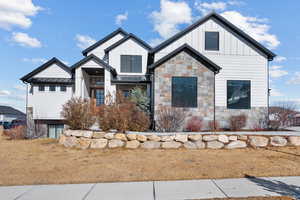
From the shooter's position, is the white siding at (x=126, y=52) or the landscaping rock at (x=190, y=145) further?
the white siding at (x=126, y=52)

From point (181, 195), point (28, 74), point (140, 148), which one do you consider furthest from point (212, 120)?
point (28, 74)

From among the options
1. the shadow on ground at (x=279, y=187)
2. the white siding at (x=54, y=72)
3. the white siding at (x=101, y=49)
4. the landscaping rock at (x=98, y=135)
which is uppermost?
the white siding at (x=101, y=49)

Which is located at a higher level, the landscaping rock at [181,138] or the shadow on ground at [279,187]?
the landscaping rock at [181,138]

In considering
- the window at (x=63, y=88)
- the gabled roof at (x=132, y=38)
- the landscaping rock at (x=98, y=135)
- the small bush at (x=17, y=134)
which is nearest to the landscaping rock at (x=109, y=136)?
the landscaping rock at (x=98, y=135)

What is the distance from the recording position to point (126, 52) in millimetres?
19531

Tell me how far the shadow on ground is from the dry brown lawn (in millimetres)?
513

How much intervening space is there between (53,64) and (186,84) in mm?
12612

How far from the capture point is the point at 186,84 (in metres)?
12.8

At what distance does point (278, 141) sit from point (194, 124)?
4.42 m

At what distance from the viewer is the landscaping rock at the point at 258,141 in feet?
29.3

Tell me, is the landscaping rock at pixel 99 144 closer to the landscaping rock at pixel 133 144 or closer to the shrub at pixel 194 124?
the landscaping rock at pixel 133 144

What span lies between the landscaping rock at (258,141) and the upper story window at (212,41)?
27.2 ft

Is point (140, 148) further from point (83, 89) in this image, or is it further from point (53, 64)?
point (53, 64)

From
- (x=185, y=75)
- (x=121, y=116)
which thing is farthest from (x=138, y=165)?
(x=185, y=75)
